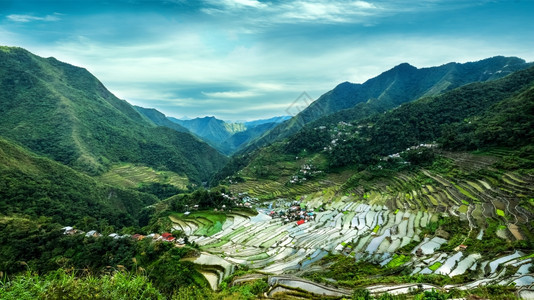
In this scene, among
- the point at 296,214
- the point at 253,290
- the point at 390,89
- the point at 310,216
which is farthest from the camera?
the point at 390,89

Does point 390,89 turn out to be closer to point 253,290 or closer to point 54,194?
point 253,290

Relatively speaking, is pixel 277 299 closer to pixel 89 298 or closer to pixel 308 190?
pixel 89 298

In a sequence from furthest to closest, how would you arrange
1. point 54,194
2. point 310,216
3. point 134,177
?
point 134,177, point 54,194, point 310,216

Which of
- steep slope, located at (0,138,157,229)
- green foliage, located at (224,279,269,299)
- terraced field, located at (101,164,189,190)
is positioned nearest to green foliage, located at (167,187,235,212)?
steep slope, located at (0,138,157,229)

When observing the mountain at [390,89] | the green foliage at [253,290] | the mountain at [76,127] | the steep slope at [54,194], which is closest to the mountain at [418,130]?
the steep slope at [54,194]

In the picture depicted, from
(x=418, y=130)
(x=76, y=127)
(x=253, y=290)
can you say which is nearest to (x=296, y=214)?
(x=253, y=290)
